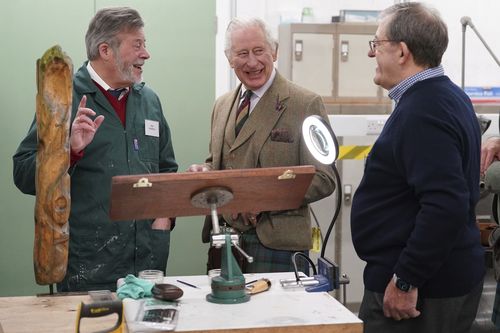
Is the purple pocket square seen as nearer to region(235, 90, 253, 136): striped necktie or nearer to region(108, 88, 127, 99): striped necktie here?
region(235, 90, 253, 136): striped necktie

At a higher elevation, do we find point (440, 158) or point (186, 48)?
point (186, 48)

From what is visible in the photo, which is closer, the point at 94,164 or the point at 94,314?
the point at 94,314

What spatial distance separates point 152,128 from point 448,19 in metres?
2.38

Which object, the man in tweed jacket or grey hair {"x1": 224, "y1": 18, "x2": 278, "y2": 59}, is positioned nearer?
the man in tweed jacket

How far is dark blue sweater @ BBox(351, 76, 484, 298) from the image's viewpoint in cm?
212

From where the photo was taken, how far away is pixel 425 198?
Result: 213 cm

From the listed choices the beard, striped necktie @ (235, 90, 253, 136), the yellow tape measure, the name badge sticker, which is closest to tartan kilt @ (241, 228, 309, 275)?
striped necktie @ (235, 90, 253, 136)

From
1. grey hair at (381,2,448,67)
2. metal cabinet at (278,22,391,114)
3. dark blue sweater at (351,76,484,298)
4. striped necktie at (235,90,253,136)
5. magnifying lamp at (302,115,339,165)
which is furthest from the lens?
metal cabinet at (278,22,391,114)

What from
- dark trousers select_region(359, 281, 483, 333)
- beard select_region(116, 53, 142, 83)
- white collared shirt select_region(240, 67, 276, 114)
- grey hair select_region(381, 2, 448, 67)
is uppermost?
grey hair select_region(381, 2, 448, 67)

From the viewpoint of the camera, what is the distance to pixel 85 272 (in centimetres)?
262

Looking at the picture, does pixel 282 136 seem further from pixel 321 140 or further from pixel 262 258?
pixel 321 140

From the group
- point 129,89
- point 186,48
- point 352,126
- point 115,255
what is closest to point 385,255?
point 115,255

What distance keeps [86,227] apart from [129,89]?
0.57 metres

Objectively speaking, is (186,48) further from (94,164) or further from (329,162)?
(329,162)
